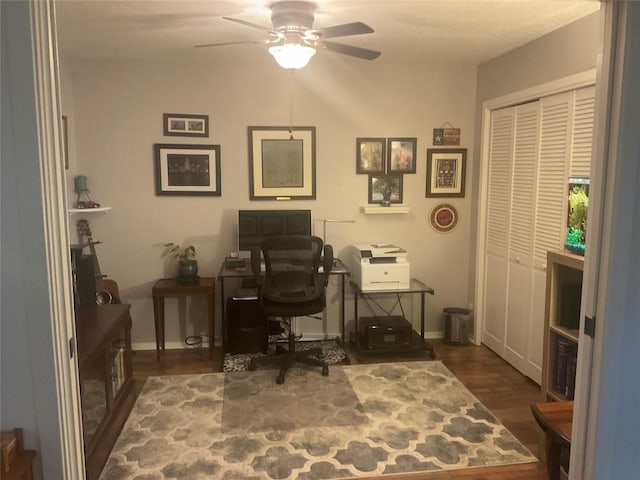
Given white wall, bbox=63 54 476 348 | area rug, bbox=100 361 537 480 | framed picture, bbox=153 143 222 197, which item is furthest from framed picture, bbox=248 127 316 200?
area rug, bbox=100 361 537 480

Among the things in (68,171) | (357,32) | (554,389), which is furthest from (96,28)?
(554,389)

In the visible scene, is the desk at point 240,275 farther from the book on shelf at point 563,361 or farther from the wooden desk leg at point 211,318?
the book on shelf at point 563,361

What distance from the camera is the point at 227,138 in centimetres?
420

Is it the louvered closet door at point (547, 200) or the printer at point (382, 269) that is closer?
the louvered closet door at point (547, 200)

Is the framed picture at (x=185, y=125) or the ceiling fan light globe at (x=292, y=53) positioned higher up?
the ceiling fan light globe at (x=292, y=53)

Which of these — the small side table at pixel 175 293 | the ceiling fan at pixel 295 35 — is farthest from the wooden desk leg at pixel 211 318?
the ceiling fan at pixel 295 35

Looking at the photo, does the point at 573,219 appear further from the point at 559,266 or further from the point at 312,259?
the point at 312,259

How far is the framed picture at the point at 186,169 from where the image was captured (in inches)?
163

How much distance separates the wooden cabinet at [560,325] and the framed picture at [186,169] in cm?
267

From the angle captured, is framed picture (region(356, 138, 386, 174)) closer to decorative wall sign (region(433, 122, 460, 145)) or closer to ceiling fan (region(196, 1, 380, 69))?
decorative wall sign (region(433, 122, 460, 145))

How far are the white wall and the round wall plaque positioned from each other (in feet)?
0.20

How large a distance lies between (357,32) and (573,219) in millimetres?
1735

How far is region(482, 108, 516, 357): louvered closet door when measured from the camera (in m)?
3.92

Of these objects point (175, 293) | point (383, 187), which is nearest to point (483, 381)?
point (383, 187)
